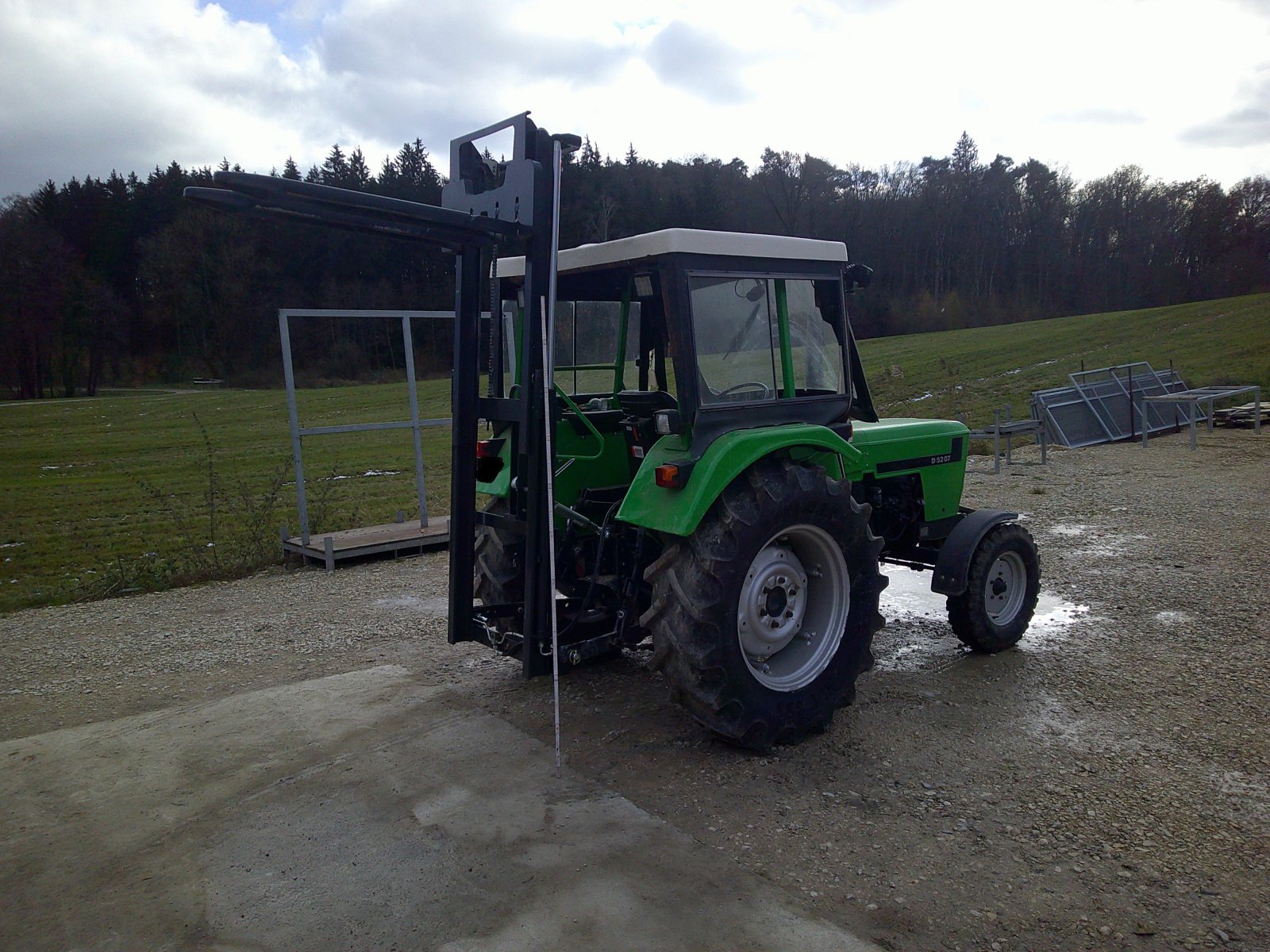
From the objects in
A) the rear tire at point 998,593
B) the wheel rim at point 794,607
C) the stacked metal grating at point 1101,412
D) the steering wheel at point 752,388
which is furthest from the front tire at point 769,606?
the stacked metal grating at point 1101,412

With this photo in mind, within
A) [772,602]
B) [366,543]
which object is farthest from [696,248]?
[366,543]

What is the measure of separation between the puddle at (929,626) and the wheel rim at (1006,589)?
10.4 inches

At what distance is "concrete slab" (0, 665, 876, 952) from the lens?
300 centimetres

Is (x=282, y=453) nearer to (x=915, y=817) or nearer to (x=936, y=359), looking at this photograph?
(x=915, y=817)

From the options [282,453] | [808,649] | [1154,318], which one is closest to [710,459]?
[808,649]

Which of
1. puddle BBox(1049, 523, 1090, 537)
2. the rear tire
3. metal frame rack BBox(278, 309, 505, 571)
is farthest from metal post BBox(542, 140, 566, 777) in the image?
puddle BBox(1049, 523, 1090, 537)

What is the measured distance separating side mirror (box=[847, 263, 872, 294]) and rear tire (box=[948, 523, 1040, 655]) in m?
1.82

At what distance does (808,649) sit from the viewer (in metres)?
4.67

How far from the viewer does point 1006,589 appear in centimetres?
596

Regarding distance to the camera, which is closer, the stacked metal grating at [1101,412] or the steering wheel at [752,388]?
the steering wheel at [752,388]

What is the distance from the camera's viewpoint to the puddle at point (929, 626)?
5.75 metres

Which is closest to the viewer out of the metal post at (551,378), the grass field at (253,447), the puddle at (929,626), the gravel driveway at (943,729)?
the gravel driveway at (943,729)

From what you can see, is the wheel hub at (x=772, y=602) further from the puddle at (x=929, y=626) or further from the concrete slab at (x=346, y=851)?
the puddle at (x=929, y=626)

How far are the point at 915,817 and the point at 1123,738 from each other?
1484 mm
